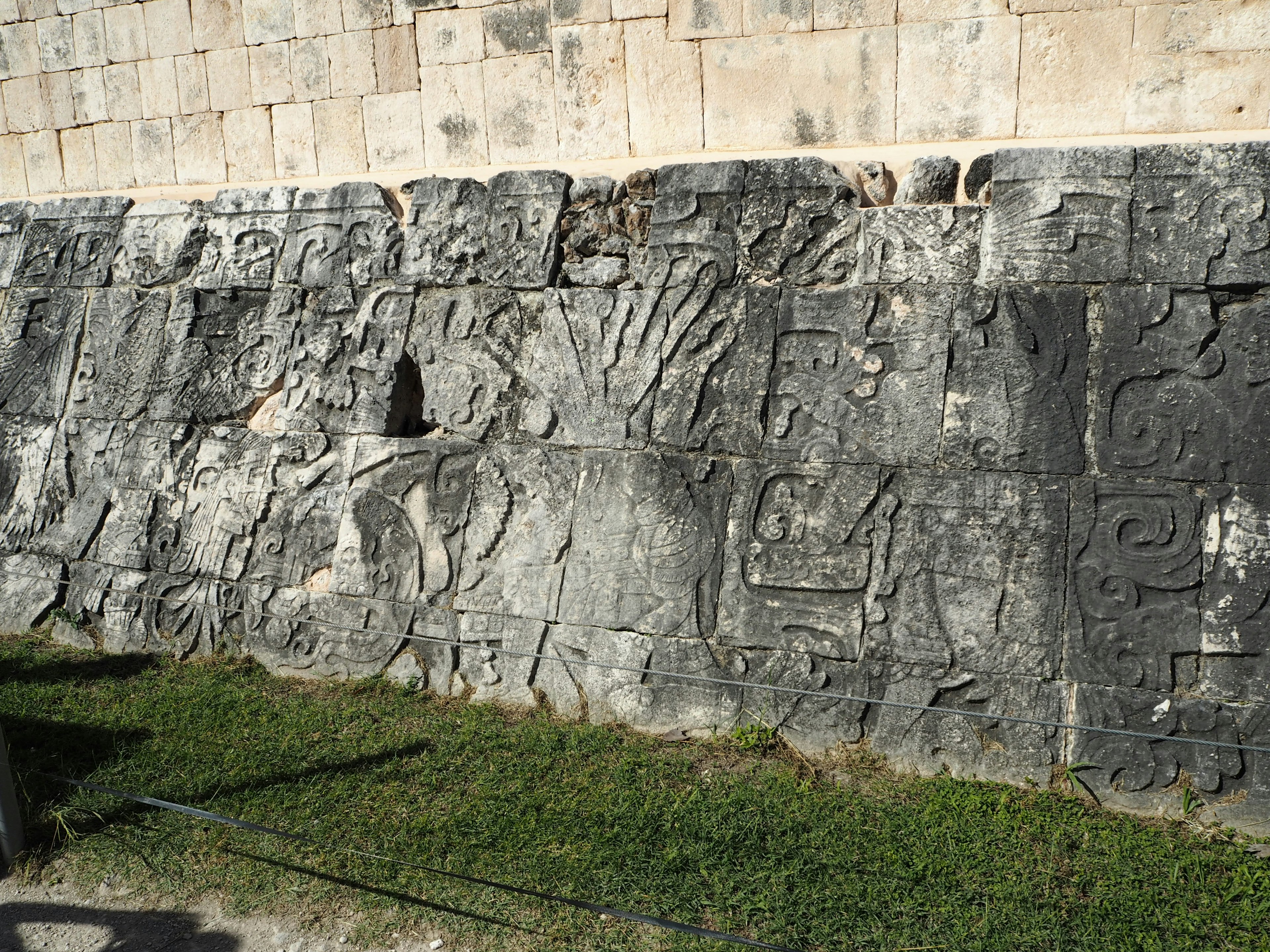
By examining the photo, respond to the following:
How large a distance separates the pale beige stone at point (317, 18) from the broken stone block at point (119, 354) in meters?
2.30

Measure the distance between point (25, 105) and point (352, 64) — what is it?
311cm

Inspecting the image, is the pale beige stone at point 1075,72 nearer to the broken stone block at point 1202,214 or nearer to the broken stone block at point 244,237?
the broken stone block at point 1202,214

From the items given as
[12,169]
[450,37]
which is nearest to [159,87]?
[12,169]

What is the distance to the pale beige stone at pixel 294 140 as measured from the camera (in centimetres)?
637

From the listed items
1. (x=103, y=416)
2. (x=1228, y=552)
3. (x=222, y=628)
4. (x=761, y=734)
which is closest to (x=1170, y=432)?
(x=1228, y=552)

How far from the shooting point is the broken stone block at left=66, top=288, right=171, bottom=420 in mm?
4906

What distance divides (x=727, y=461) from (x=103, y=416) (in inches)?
135

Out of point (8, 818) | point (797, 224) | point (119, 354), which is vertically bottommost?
point (8, 818)

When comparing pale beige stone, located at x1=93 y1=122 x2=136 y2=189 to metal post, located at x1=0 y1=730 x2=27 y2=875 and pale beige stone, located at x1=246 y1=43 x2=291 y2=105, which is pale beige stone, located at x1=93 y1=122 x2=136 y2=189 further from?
metal post, located at x1=0 y1=730 x2=27 y2=875

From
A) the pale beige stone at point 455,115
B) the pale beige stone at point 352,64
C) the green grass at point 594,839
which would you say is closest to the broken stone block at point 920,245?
the green grass at point 594,839

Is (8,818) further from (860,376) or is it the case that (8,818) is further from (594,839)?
(860,376)

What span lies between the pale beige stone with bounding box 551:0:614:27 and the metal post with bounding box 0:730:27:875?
4588mm

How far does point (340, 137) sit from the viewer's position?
20.6 feet

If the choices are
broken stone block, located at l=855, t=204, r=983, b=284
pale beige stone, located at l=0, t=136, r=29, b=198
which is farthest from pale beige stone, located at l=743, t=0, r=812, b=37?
pale beige stone, located at l=0, t=136, r=29, b=198
